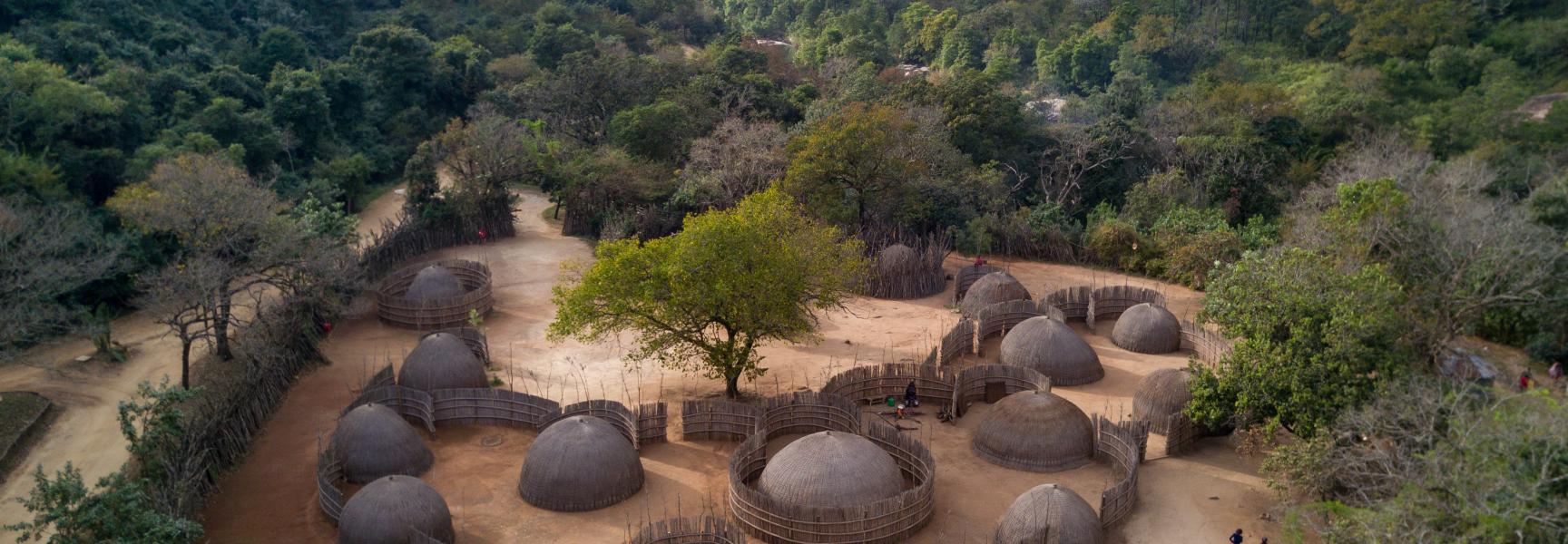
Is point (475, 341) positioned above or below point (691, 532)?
Answer: above

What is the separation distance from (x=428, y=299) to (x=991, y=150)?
23.6 meters

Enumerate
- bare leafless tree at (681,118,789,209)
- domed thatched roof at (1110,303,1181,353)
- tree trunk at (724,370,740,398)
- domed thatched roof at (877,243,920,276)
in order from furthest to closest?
bare leafless tree at (681,118,789,209) → domed thatched roof at (877,243,920,276) → domed thatched roof at (1110,303,1181,353) → tree trunk at (724,370,740,398)

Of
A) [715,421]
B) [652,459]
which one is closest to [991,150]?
[715,421]

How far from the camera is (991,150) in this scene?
43.1m

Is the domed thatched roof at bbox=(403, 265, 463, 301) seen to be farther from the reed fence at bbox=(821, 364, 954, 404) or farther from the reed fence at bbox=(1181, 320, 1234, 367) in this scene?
the reed fence at bbox=(1181, 320, 1234, 367)

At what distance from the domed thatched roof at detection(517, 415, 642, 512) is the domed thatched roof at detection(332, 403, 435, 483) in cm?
251

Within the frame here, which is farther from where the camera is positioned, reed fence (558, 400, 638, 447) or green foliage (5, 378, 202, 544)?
reed fence (558, 400, 638, 447)

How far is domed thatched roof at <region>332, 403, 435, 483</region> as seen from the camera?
20.9 meters

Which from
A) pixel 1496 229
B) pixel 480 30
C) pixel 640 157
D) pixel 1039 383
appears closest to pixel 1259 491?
pixel 1039 383

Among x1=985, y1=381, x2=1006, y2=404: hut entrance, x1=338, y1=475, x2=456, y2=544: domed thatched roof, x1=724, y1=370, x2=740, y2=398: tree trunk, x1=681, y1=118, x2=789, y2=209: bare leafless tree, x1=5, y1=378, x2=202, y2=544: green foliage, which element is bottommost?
x1=985, y1=381, x2=1006, y2=404: hut entrance

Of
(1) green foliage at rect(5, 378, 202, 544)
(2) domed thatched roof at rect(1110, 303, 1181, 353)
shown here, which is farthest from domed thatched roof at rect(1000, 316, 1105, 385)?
(1) green foliage at rect(5, 378, 202, 544)

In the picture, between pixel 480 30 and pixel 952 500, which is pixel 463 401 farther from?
pixel 480 30

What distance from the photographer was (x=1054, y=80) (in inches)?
2248

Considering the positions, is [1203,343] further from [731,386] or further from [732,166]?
[732,166]
